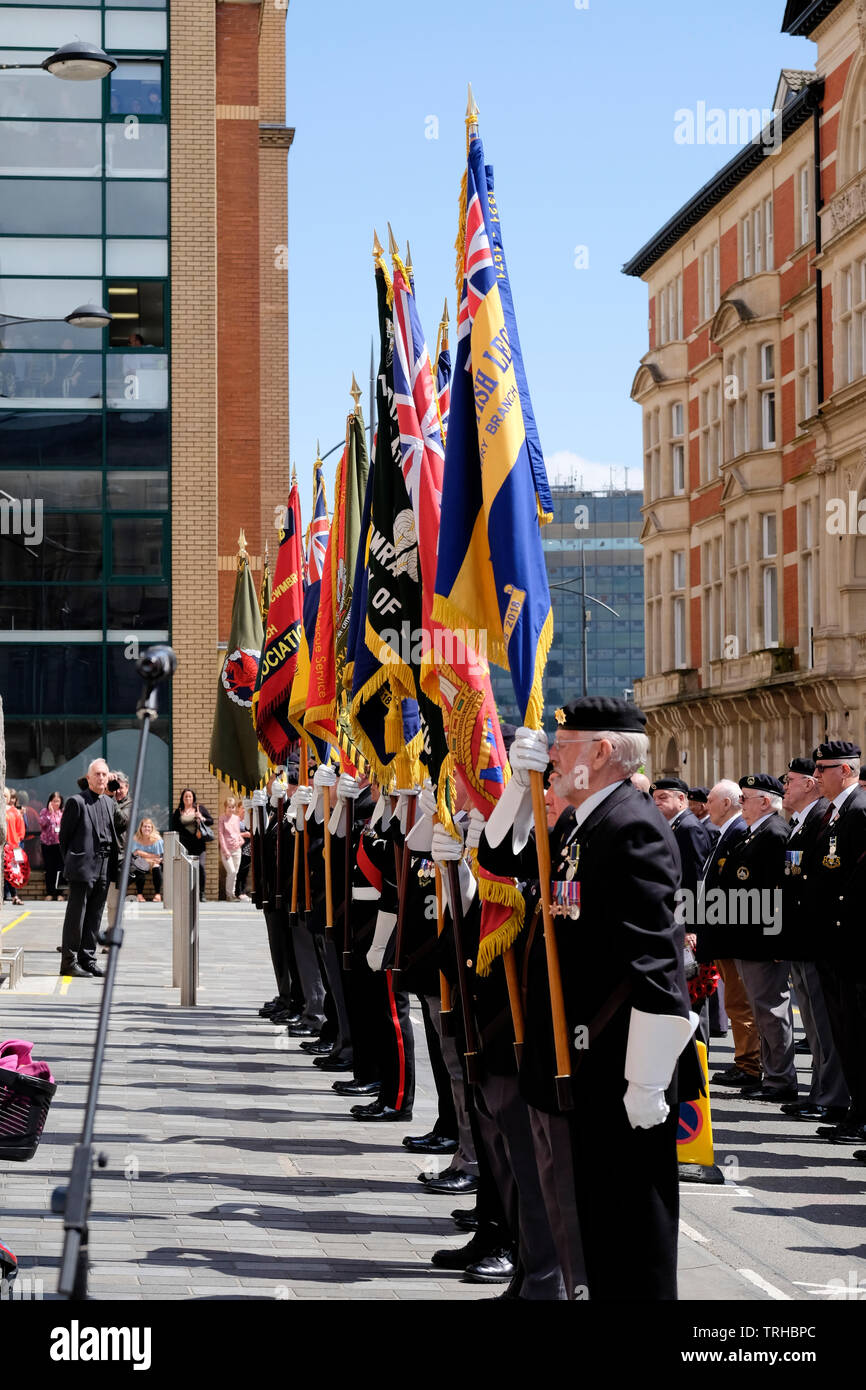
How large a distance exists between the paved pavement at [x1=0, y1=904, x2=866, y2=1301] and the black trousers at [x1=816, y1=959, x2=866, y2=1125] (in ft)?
1.23

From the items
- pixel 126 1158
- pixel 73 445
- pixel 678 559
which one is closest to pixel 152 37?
pixel 73 445

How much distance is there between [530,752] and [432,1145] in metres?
4.04

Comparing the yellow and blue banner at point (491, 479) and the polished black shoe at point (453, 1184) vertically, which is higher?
the yellow and blue banner at point (491, 479)

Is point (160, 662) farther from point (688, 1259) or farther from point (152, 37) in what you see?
point (152, 37)

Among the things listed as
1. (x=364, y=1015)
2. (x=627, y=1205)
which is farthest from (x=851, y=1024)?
(x=627, y=1205)

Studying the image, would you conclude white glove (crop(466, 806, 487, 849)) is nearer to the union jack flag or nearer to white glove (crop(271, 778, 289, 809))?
the union jack flag

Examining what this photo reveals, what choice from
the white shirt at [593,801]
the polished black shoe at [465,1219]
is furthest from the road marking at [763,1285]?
the white shirt at [593,801]

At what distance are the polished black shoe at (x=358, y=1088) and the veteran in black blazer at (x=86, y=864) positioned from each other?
284 inches

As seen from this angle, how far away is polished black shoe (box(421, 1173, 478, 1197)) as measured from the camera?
848cm

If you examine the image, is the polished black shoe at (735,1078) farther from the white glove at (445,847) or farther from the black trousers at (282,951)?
the white glove at (445,847)

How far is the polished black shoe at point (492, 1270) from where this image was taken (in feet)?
22.3

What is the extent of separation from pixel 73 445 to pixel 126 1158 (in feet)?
76.4

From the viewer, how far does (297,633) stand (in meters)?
15.8

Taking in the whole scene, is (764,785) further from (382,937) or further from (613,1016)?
(613,1016)
